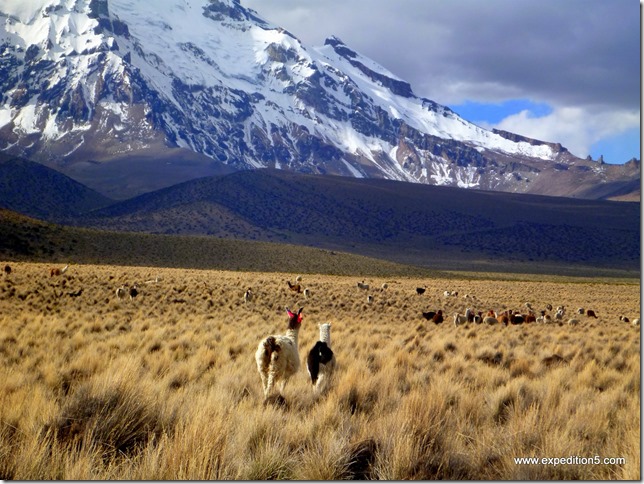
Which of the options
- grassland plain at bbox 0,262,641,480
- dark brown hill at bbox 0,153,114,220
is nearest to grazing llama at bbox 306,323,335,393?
grassland plain at bbox 0,262,641,480

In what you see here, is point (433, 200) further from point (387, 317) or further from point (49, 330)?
point (49, 330)

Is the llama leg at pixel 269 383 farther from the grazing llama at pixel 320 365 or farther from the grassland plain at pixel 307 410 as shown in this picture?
the grazing llama at pixel 320 365

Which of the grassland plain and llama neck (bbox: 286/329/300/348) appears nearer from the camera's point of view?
the grassland plain

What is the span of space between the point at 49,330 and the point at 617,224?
146168mm

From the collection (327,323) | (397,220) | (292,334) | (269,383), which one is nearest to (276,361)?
(269,383)

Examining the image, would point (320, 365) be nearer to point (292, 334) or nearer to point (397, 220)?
point (292, 334)

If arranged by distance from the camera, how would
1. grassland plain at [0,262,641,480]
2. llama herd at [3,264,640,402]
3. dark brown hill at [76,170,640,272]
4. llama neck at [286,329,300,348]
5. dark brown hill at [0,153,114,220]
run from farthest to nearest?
dark brown hill at [0,153,114,220], dark brown hill at [76,170,640,272], llama neck at [286,329,300,348], llama herd at [3,264,640,402], grassland plain at [0,262,641,480]

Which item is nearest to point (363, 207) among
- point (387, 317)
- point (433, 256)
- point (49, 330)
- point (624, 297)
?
point (433, 256)

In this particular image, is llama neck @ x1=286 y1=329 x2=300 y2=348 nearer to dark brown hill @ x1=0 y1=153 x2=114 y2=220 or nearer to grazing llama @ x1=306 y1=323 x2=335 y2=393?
grazing llama @ x1=306 y1=323 x2=335 y2=393

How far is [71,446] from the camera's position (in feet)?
16.1

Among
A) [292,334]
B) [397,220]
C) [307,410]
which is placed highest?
[397,220]

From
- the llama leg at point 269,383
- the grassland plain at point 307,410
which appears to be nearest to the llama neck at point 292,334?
the grassland plain at point 307,410

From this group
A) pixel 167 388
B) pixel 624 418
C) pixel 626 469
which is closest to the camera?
pixel 626 469

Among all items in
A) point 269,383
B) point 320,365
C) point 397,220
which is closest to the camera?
point 269,383
